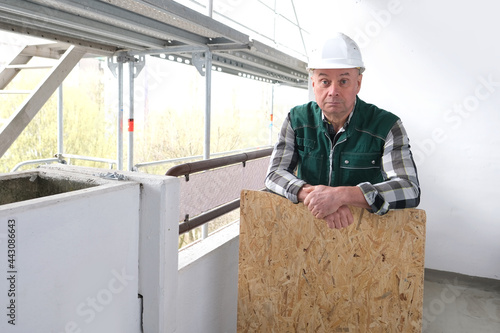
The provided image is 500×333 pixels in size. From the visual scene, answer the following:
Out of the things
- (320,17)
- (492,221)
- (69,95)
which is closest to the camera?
(492,221)

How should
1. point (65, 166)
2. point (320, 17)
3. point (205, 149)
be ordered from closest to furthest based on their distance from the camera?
point (65, 166) < point (320, 17) < point (205, 149)

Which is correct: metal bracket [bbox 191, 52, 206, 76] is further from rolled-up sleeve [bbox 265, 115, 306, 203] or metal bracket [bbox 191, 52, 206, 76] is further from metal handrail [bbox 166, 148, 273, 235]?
rolled-up sleeve [bbox 265, 115, 306, 203]

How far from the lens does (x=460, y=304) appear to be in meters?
2.93

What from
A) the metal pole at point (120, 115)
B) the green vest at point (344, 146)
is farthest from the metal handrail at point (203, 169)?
the metal pole at point (120, 115)

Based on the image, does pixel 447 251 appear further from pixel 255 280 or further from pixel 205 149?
pixel 205 149

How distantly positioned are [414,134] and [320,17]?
132 cm

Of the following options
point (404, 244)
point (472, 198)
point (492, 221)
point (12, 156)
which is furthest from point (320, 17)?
point (12, 156)

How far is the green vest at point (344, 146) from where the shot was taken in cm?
174

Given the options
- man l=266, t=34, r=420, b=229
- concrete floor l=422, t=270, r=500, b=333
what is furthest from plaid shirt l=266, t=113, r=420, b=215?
concrete floor l=422, t=270, r=500, b=333

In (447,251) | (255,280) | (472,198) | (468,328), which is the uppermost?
(472,198)

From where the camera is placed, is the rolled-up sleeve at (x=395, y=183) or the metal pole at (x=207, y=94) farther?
the metal pole at (x=207, y=94)

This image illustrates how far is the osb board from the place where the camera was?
160cm

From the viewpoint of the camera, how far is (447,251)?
10.8 ft

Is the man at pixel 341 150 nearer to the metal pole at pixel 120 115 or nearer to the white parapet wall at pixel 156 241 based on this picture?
the white parapet wall at pixel 156 241
